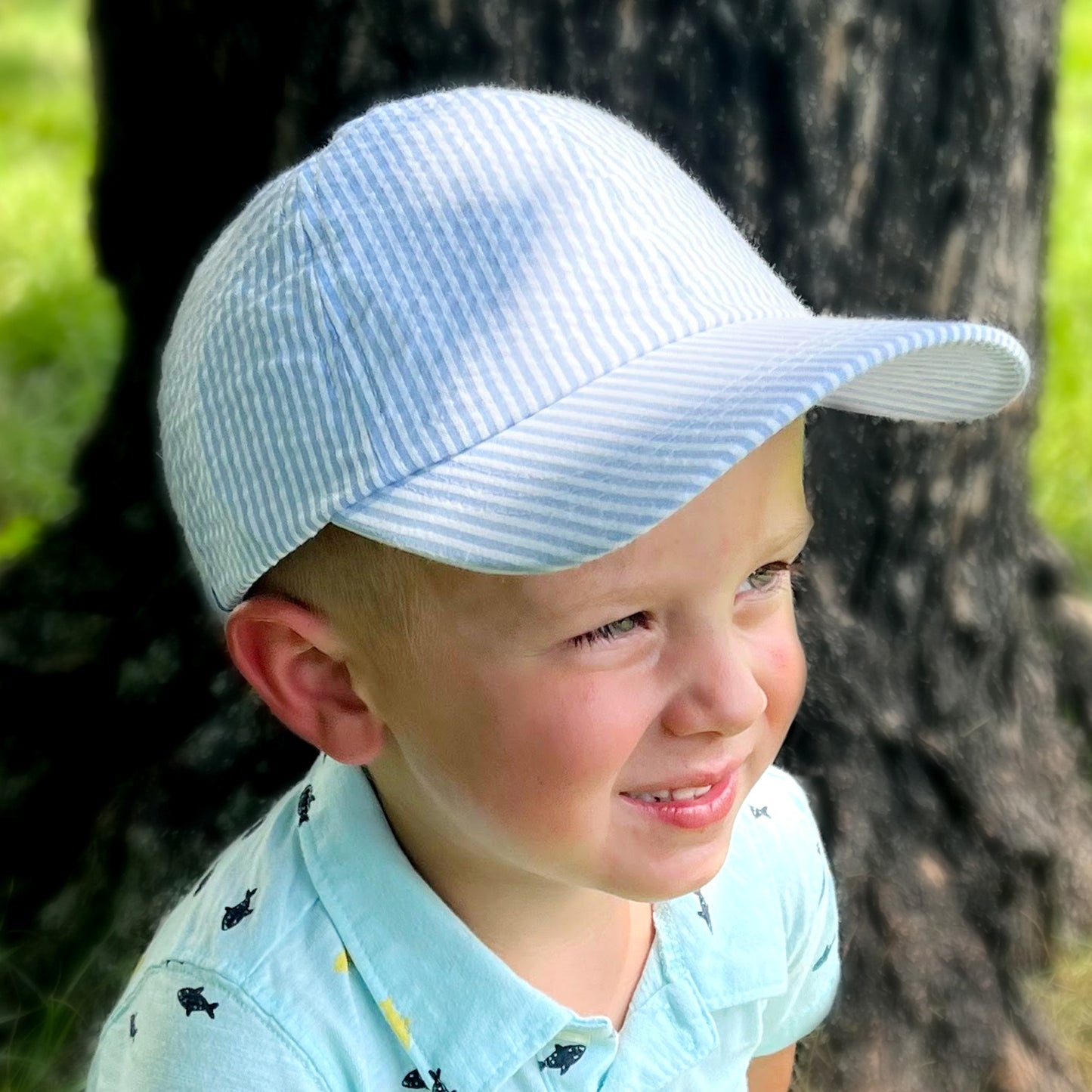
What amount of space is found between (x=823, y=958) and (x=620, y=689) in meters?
0.72

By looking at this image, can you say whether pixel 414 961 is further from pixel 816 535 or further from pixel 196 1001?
pixel 816 535

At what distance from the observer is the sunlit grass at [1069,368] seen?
11.2ft

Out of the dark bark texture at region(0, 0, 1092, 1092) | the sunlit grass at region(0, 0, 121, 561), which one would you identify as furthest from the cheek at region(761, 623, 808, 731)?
the sunlit grass at region(0, 0, 121, 561)

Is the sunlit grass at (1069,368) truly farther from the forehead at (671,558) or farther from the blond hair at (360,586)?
the blond hair at (360,586)

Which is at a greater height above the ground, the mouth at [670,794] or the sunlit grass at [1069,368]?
the mouth at [670,794]

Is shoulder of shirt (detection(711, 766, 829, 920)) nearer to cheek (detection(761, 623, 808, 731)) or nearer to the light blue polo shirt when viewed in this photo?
the light blue polo shirt

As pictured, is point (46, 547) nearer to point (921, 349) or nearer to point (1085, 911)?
point (921, 349)

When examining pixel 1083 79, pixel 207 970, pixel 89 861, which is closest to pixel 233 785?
pixel 89 861

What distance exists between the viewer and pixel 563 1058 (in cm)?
147

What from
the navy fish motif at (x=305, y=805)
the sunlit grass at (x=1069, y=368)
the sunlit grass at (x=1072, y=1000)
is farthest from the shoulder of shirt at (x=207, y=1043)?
the sunlit grass at (x=1069, y=368)

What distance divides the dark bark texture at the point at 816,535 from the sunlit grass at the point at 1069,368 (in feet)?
1.29

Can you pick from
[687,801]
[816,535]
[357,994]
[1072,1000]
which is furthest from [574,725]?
[1072,1000]

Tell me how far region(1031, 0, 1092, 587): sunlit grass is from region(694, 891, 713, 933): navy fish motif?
4.29 ft

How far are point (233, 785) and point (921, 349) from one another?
1265 mm
